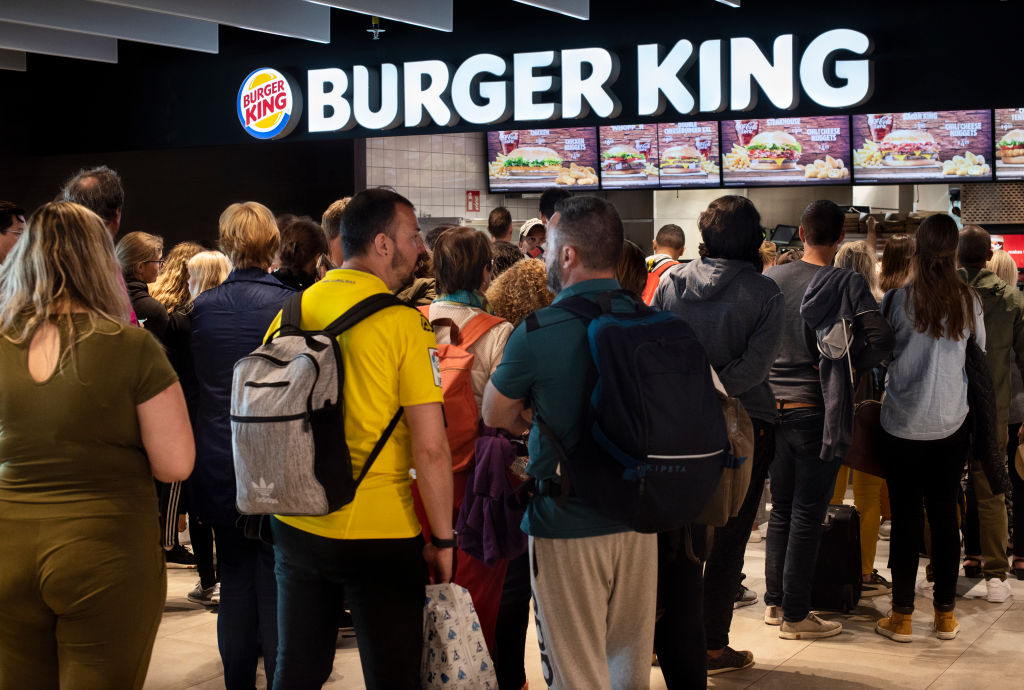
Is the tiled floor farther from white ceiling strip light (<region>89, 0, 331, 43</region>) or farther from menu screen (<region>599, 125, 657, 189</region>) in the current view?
menu screen (<region>599, 125, 657, 189</region>)

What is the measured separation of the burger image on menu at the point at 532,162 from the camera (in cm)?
848

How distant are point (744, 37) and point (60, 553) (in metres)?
5.29

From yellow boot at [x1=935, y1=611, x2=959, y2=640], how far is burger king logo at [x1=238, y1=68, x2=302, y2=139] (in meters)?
5.43

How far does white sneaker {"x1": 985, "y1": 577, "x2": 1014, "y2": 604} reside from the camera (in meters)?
4.68

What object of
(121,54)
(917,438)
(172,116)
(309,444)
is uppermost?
(121,54)

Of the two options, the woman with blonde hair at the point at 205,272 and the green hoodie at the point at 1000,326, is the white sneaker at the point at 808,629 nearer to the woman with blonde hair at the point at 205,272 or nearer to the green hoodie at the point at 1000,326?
the green hoodie at the point at 1000,326

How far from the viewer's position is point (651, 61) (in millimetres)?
6418

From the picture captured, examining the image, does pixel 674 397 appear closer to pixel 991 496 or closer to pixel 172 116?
pixel 991 496

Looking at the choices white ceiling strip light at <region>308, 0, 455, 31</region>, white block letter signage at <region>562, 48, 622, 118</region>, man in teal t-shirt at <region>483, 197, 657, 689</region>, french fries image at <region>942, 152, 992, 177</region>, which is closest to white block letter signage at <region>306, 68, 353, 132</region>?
white ceiling strip light at <region>308, 0, 455, 31</region>

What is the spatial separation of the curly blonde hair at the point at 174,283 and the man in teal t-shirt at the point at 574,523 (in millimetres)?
2707

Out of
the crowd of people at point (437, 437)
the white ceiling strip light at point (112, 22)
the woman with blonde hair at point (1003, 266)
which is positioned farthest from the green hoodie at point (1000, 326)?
the white ceiling strip light at point (112, 22)

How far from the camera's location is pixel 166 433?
2123 millimetres

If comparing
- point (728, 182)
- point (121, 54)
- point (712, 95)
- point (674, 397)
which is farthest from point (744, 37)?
point (121, 54)

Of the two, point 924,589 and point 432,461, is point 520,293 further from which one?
point 924,589
